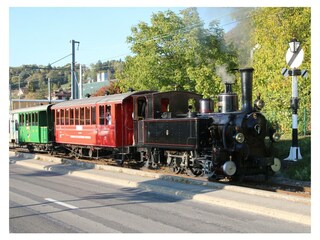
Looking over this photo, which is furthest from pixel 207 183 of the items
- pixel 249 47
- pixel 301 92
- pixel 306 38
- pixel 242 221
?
pixel 249 47

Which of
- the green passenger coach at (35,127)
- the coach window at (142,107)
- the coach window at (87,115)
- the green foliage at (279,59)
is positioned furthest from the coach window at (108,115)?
the green foliage at (279,59)

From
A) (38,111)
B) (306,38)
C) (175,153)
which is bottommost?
(175,153)

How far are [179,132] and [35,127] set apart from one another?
14.0 m

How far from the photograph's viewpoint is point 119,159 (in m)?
17.1

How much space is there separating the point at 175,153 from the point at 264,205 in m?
5.48

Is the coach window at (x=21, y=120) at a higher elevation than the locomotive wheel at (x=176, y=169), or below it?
higher

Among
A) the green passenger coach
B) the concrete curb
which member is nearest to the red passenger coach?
the green passenger coach

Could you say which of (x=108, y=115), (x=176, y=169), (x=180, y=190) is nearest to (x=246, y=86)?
(x=180, y=190)

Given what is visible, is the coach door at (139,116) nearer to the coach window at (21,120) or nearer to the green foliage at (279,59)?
the green foliage at (279,59)

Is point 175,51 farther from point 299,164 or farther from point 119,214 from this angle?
point 119,214

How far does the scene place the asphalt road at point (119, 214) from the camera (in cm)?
709

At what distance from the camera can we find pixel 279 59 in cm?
1911

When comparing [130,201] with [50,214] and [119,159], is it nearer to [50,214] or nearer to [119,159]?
[50,214]

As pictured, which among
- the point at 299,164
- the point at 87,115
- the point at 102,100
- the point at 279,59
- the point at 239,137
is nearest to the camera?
the point at 239,137
